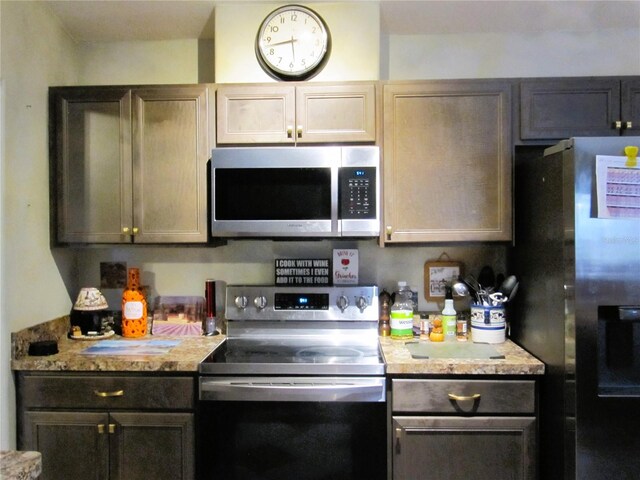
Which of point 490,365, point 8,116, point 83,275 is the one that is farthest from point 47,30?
point 490,365

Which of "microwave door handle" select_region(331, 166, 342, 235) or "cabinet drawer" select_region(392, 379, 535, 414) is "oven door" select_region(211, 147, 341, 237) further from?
"cabinet drawer" select_region(392, 379, 535, 414)

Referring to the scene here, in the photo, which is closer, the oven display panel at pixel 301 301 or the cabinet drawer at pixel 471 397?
the cabinet drawer at pixel 471 397

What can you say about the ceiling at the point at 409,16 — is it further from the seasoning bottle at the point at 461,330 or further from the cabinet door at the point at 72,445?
the cabinet door at the point at 72,445

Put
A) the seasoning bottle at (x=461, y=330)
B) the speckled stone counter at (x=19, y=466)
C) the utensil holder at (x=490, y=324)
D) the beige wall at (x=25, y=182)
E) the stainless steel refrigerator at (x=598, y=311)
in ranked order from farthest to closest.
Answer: the seasoning bottle at (x=461, y=330), the utensil holder at (x=490, y=324), the beige wall at (x=25, y=182), the stainless steel refrigerator at (x=598, y=311), the speckled stone counter at (x=19, y=466)

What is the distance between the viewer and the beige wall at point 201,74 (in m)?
1.92

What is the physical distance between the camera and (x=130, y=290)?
86.3 inches

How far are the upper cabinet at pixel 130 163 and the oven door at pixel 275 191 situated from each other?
0.40ft

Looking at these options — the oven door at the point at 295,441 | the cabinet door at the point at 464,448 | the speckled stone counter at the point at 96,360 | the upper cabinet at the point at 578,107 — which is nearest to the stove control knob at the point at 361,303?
the oven door at the point at 295,441

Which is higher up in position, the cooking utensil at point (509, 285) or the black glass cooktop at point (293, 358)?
the cooking utensil at point (509, 285)

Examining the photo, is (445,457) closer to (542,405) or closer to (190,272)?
(542,405)

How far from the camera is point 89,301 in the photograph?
6.92 feet

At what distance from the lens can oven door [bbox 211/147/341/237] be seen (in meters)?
1.88

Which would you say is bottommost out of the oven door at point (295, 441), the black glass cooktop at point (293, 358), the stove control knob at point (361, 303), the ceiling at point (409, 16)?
the oven door at point (295, 441)

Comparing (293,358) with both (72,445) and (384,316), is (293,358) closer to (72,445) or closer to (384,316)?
(384,316)
